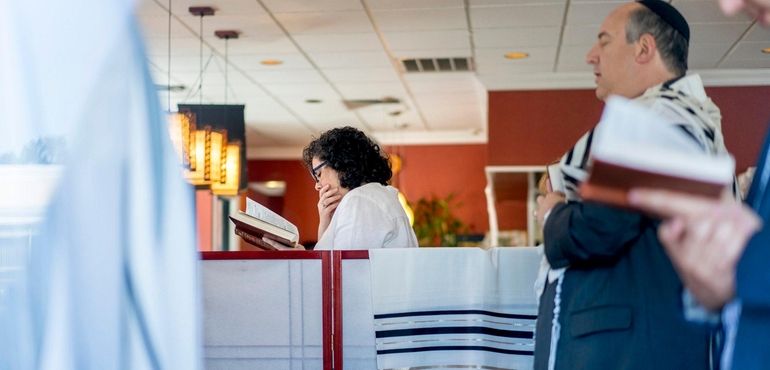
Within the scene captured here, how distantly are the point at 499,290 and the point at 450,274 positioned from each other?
166 millimetres

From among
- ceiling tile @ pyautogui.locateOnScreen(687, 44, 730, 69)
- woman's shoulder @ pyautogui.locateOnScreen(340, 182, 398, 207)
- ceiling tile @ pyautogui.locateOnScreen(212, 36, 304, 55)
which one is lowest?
woman's shoulder @ pyautogui.locateOnScreen(340, 182, 398, 207)

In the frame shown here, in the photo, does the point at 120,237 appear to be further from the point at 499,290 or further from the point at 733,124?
the point at 733,124

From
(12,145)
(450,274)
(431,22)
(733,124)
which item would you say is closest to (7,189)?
(12,145)

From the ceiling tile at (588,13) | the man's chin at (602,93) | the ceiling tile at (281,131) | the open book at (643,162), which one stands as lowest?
the open book at (643,162)

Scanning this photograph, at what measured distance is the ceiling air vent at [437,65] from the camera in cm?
779

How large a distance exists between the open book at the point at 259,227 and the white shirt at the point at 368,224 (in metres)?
0.13

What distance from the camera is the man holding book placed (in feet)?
4.02

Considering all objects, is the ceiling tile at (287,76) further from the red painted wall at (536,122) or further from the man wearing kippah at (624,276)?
the man wearing kippah at (624,276)

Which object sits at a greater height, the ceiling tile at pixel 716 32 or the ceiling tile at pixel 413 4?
the ceiling tile at pixel 413 4

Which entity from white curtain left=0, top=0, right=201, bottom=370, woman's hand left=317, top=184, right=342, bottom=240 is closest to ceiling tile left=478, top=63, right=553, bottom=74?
woman's hand left=317, top=184, right=342, bottom=240

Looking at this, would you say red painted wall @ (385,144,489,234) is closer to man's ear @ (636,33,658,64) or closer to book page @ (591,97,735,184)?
man's ear @ (636,33,658,64)

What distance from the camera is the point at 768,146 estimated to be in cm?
172

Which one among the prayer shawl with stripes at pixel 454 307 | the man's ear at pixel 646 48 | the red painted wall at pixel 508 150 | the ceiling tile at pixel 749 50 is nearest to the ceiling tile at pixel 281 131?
the red painted wall at pixel 508 150

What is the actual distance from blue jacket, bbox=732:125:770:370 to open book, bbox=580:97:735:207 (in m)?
0.28
